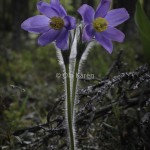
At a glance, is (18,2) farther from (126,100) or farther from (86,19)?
(86,19)

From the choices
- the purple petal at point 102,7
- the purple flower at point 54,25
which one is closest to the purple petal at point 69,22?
the purple flower at point 54,25

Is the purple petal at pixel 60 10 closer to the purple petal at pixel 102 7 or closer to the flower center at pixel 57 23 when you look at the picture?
the flower center at pixel 57 23

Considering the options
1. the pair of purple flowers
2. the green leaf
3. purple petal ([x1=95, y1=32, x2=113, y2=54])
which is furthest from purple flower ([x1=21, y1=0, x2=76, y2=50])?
the green leaf

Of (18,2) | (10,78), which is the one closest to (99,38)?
(10,78)

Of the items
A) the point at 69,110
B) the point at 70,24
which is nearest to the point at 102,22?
the point at 70,24

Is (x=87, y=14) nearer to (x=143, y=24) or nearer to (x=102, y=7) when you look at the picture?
(x=102, y=7)

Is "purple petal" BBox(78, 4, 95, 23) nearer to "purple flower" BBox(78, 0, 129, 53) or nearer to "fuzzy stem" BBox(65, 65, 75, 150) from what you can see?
"purple flower" BBox(78, 0, 129, 53)
